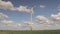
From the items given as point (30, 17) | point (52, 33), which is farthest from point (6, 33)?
point (52, 33)

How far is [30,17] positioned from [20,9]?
0.37m

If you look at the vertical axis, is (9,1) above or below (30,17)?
above

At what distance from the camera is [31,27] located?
Result: 5445 mm

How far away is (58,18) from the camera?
215 inches

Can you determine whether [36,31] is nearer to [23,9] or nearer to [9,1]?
[23,9]

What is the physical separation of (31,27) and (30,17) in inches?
11.3

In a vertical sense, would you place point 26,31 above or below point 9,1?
below

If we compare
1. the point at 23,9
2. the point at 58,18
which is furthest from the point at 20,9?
the point at 58,18

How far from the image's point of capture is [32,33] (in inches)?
214

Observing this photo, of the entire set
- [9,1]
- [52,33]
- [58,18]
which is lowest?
[52,33]

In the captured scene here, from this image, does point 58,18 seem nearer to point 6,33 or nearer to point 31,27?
point 31,27

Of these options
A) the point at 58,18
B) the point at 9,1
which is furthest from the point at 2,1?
the point at 58,18

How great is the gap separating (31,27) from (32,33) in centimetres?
17

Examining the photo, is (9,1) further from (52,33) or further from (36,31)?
(52,33)
